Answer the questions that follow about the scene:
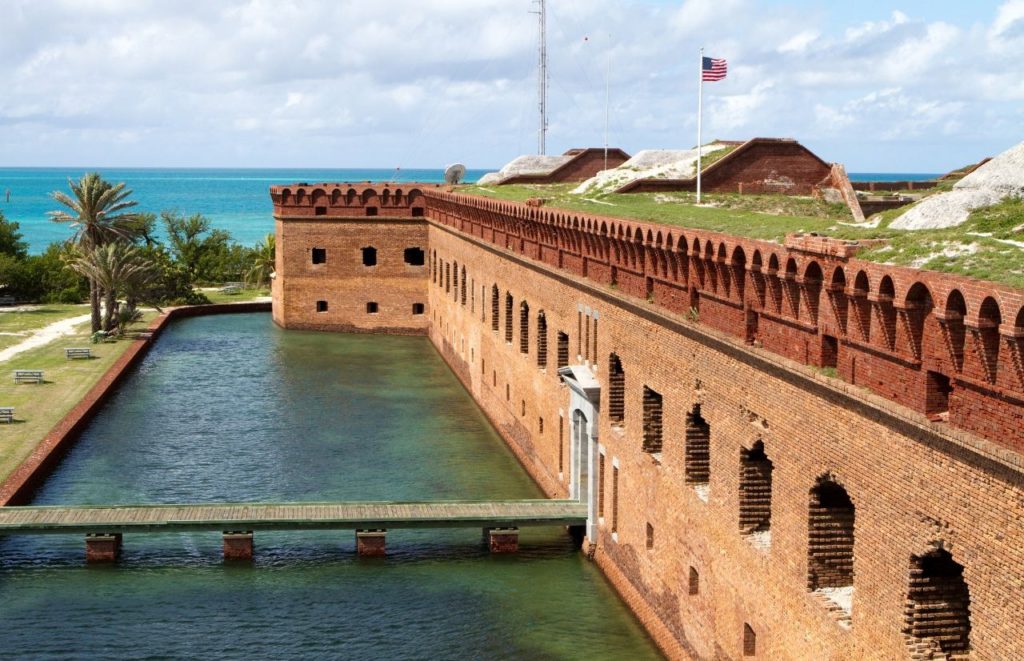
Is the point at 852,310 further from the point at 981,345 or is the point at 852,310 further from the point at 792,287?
the point at 981,345

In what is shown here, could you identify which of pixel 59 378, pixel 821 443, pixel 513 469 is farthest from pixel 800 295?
pixel 59 378

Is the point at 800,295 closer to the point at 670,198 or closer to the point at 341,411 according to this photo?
the point at 341,411

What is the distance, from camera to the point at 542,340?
99.0 ft

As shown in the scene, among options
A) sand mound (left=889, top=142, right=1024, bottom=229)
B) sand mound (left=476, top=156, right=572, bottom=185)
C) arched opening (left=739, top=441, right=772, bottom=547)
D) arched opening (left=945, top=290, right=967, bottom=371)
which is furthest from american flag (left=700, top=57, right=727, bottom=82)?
sand mound (left=476, top=156, right=572, bottom=185)

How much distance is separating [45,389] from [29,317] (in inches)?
773

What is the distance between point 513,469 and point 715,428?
13885mm

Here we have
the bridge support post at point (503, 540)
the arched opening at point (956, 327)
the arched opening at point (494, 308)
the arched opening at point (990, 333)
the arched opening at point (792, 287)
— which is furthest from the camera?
the arched opening at point (494, 308)

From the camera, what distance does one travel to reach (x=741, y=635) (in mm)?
16188

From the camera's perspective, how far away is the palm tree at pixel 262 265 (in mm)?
69062

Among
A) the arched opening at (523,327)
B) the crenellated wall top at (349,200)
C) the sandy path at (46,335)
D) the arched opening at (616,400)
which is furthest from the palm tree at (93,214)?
the arched opening at (616,400)

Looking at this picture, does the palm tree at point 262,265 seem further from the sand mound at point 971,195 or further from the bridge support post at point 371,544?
the sand mound at point 971,195

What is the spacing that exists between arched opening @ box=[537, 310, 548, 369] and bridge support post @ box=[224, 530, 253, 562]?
857 centimetres

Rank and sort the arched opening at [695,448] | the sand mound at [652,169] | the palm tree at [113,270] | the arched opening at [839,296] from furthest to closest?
the palm tree at [113,270]
the sand mound at [652,169]
the arched opening at [695,448]
the arched opening at [839,296]

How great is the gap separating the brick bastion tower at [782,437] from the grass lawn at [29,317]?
87.0 feet
